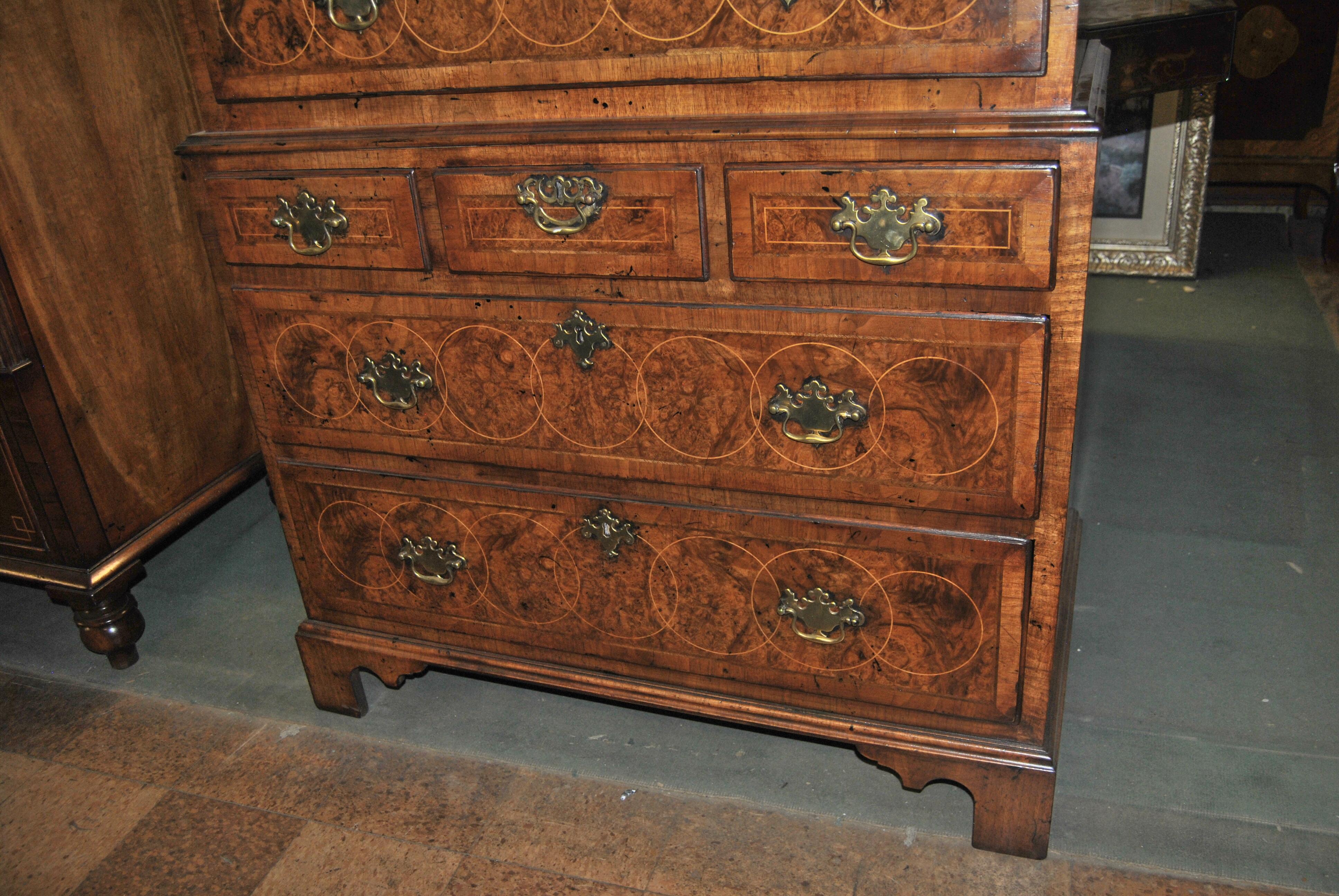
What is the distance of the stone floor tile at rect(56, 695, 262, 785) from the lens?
181 cm

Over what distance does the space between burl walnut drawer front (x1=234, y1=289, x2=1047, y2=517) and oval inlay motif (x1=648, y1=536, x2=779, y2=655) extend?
116 millimetres

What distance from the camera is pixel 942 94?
116 cm

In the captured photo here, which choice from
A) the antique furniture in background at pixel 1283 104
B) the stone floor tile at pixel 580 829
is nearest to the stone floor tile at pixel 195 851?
the stone floor tile at pixel 580 829

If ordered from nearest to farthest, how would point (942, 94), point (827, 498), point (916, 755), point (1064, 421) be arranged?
point (942, 94) < point (1064, 421) < point (827, 498) < point (916, 755)

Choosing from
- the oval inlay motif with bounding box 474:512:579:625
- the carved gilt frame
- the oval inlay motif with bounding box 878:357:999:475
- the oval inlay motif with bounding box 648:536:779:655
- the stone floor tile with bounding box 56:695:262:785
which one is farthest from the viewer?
the carved gilt frame

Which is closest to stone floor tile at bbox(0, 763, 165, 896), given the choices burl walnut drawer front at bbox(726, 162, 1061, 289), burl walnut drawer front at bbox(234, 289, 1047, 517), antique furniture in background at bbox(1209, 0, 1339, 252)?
burl walnut drawer front at bbox(234, 289, 1047, 517)

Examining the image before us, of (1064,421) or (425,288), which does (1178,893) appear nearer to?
(1064,421)

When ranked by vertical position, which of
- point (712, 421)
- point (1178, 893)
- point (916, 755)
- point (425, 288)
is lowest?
point (1178, 893)

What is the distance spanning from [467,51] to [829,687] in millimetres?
989

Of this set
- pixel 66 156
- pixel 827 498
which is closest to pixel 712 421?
pixel 827 498

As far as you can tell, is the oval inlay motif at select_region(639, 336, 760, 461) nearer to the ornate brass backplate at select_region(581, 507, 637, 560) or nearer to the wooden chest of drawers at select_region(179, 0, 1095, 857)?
the wooden chest of drawers at select_region(179, 0, 1095, 857)

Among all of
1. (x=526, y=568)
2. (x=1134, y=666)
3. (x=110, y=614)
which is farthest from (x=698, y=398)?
(x=110, y=614)

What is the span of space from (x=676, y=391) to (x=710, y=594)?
1.04 ft

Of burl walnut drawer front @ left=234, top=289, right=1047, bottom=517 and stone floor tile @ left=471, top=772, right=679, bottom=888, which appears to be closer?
burl walnut drawer front @ left=234, top=289, right=1047, bottom=517
